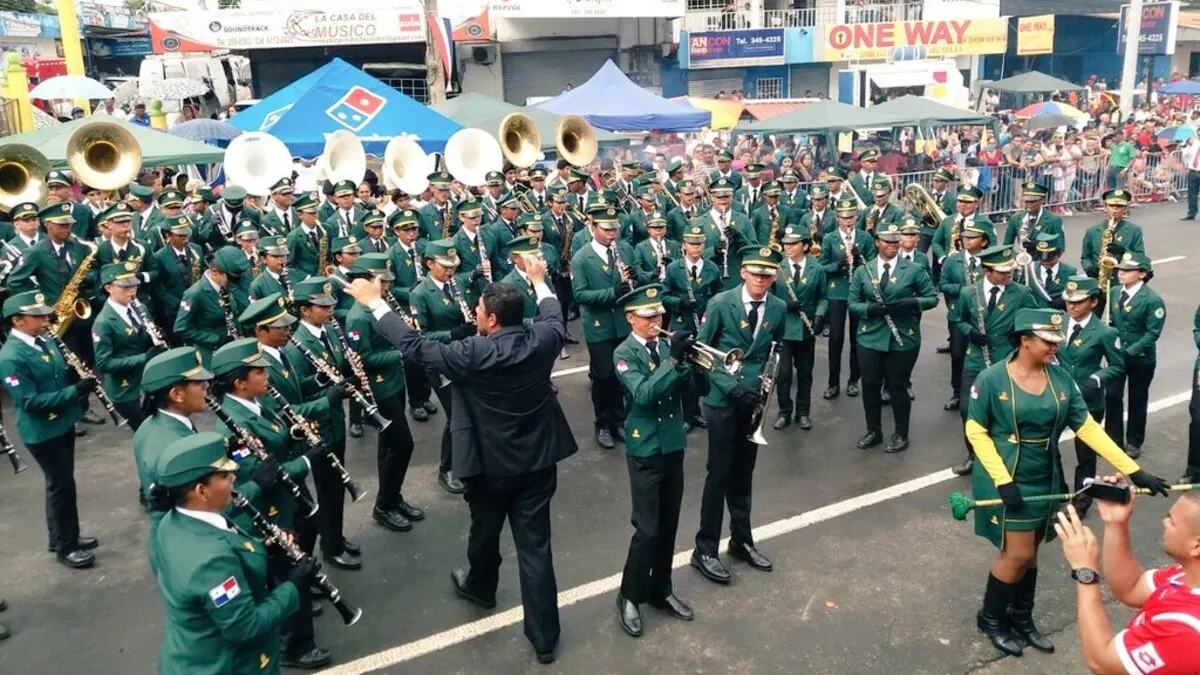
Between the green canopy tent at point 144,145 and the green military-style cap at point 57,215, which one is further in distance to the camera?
the green canopy tent at point 144,145

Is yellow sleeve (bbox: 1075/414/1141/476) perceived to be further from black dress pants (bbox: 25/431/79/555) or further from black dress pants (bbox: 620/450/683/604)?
black dress pants (bbox: 25/431/79/555)

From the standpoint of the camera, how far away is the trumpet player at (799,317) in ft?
30.2

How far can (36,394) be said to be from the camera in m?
6.42

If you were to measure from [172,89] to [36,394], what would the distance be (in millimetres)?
22882

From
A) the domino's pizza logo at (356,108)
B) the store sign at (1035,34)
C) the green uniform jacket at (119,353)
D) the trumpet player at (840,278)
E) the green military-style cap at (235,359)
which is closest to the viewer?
the green military-style cap at (235,359)

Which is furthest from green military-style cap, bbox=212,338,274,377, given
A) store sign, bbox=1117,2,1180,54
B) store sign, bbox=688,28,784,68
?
store sign, bbox=1117,2,1180,54

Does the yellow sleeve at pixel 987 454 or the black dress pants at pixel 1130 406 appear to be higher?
the yellow sleeve at pixel 987 454

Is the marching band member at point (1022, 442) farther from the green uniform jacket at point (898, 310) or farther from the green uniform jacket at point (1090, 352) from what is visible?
the green uniform jacket at point (898, 310)

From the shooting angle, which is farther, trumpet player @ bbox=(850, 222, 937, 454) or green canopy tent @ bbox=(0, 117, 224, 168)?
green canopy tent @ bbox=(0, 117, 224, 168)

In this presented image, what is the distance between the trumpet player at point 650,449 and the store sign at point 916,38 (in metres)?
29.9

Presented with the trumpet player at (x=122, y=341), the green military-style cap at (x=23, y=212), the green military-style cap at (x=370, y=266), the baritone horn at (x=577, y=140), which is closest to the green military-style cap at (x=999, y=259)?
the green military-style cap at (x=370, y=266)

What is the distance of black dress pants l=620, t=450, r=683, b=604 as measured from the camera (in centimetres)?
561

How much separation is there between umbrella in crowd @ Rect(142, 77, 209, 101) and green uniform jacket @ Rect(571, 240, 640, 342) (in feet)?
71.5

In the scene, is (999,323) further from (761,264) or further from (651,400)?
(651,400)
